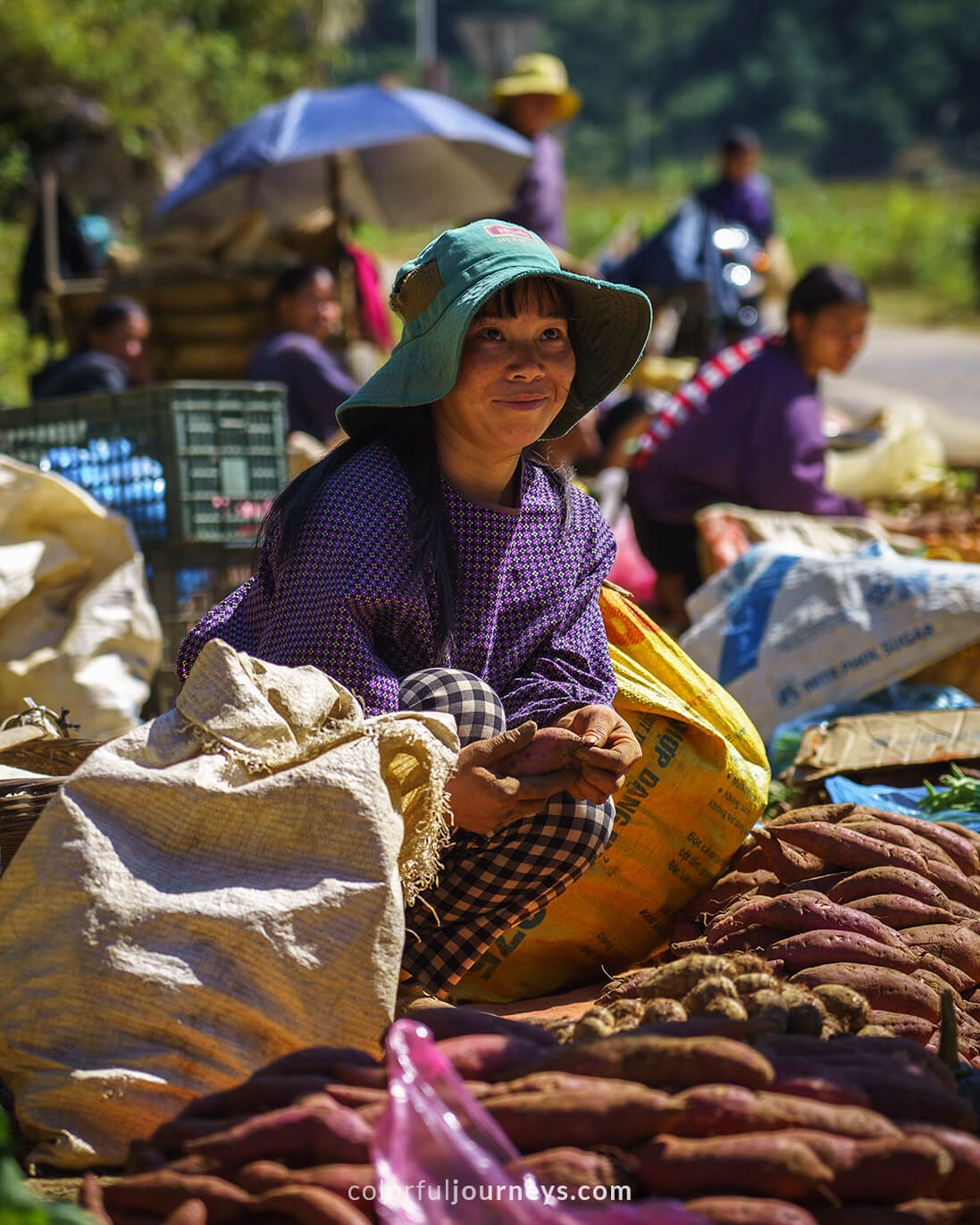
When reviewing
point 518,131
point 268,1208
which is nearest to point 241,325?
point 518,131

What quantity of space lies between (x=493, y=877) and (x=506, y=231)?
1193mm

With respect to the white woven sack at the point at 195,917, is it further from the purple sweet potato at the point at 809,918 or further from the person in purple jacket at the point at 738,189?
the person in purple jacket at the point at 738,189

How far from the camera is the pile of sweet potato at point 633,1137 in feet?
5.40

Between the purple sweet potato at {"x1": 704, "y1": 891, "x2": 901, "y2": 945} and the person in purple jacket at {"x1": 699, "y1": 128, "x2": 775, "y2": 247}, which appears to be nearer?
the purple sweet potato at {"x1": 704, "y1": 891, "x2": 901, "y2": 945}

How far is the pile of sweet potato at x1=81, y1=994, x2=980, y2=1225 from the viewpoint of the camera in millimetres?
1645

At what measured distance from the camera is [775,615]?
14.4 ft

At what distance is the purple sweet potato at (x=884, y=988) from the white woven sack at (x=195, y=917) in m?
0.80

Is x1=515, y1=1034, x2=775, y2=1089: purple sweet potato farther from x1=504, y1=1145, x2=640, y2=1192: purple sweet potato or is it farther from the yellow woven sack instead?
the yellow woven sack

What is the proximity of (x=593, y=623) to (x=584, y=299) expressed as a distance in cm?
64

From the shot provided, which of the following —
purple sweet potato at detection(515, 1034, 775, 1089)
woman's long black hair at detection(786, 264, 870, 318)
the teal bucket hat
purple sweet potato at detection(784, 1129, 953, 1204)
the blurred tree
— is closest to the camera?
purple sweet potato at detection(784, 1129, 953, 1204)

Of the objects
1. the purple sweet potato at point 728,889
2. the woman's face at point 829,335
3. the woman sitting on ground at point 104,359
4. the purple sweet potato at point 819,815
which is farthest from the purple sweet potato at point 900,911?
the woman sitting on ground at point 104,359

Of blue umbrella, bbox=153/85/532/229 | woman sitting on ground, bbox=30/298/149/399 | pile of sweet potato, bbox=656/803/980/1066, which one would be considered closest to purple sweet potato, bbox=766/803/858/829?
pile of sweet potato, bbox=656/803/980/1066

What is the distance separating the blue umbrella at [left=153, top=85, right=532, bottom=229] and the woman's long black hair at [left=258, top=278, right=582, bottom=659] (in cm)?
560

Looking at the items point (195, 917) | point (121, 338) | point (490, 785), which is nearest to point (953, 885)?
point (490, 785)
